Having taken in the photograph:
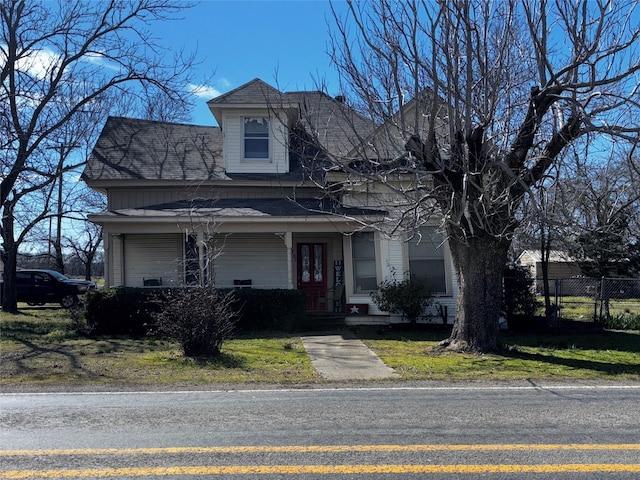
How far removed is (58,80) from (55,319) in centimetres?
804

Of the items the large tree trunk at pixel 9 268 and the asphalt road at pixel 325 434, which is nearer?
the asphalt road at pixel 325 434

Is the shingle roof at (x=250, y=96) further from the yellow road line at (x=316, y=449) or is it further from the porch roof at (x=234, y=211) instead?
the yellow road line at (x=316, y=449)

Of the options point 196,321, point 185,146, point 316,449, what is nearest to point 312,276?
point 185,146

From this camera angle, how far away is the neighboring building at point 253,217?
15.9 m

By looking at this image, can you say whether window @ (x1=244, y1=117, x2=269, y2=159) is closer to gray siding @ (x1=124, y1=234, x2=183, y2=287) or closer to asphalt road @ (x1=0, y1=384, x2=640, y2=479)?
gray siding @ (x1=124, y1=234, x2=183, y2=287)

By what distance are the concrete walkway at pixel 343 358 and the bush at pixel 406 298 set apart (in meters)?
1.72

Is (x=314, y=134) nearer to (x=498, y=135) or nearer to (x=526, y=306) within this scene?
(x=498, y=135)

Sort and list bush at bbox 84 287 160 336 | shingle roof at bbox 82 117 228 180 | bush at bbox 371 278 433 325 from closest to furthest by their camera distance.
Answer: bush at bbox 84 287 160 336, bush at bbox 371 278 433 325, shingle roof at bbox 82 117 228 180

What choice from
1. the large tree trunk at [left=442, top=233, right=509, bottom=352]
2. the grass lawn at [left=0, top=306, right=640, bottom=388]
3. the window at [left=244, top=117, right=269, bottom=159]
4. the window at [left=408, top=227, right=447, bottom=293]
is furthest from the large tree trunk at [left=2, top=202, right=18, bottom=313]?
the large tree trunk at [left=442, top=233, right=509, bottom=352]

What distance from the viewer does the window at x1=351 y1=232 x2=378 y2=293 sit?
16.4 m

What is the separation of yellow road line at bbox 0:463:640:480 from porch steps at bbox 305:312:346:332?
10.8 meters

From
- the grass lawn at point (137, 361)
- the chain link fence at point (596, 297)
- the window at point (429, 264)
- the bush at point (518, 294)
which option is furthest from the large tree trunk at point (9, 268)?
the chain link fence at point (596, 297)

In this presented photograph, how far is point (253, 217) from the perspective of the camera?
15.5 metres

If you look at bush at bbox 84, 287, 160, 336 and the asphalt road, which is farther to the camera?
bush at bbox 84, 287, 160, 336
